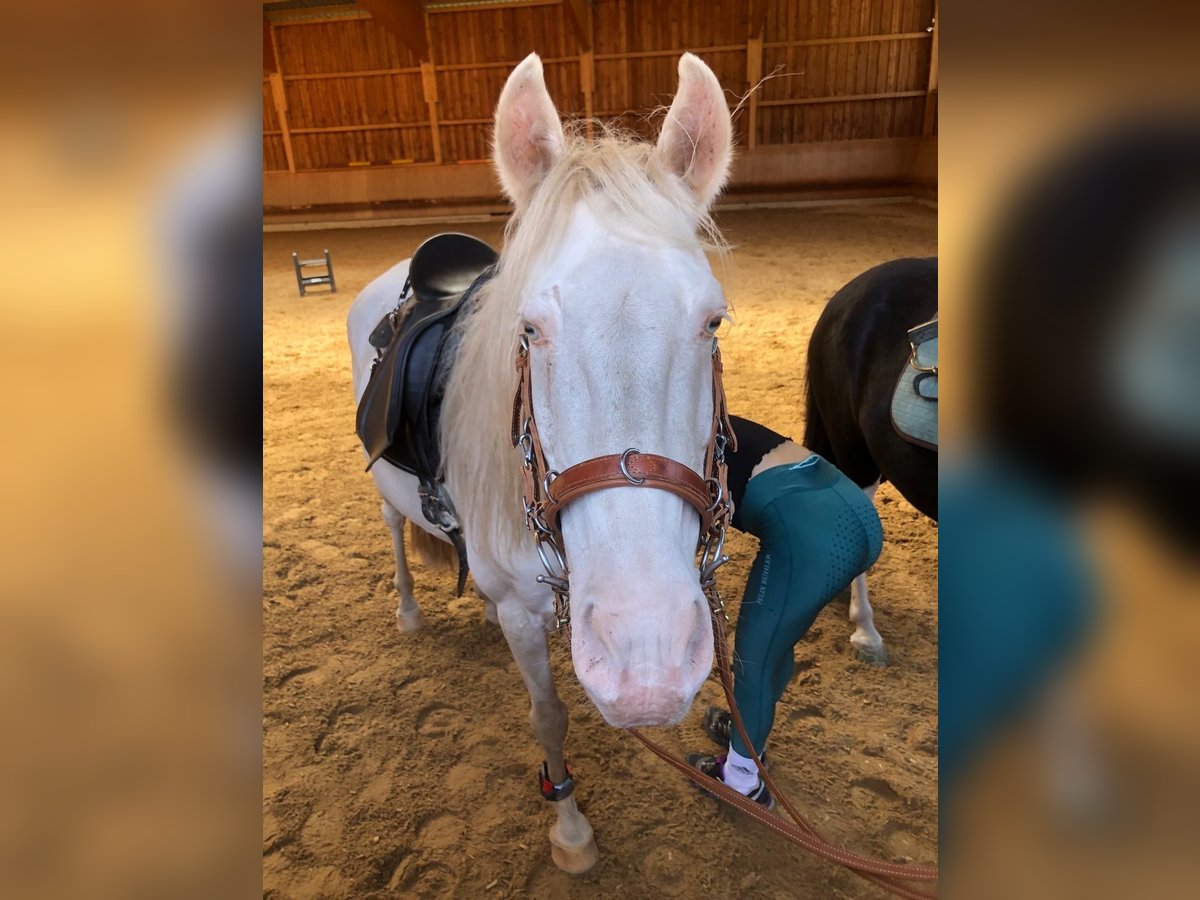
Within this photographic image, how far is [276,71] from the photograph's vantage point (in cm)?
1447

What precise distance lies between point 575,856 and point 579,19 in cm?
1434

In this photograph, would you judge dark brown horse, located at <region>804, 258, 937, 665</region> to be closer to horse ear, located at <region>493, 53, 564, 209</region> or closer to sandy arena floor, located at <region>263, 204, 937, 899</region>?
sandy arena floor, located at <region>263, 204, 937, 899</region>

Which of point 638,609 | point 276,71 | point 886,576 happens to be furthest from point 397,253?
point 638,609

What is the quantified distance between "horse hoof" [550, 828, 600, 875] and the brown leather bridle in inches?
39.4

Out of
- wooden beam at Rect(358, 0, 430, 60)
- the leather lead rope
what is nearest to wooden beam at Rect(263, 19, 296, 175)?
wooden beam at Rect(358, 0, 430, 60)

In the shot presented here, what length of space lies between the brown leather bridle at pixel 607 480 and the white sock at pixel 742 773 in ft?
3.02

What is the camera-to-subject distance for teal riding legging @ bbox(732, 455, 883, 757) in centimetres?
161

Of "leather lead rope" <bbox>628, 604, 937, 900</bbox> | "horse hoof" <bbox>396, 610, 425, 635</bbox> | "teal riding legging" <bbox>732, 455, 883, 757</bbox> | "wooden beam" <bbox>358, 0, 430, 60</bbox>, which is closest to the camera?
"leather lead rope" <bbox>628, 604, 937, 900</bbox>

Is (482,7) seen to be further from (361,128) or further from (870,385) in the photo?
(870,385)

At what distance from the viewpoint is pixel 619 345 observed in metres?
0.98

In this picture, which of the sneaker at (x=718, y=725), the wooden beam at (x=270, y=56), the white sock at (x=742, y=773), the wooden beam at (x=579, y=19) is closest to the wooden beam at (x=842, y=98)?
the wooden beam at (x=579, y=19)
